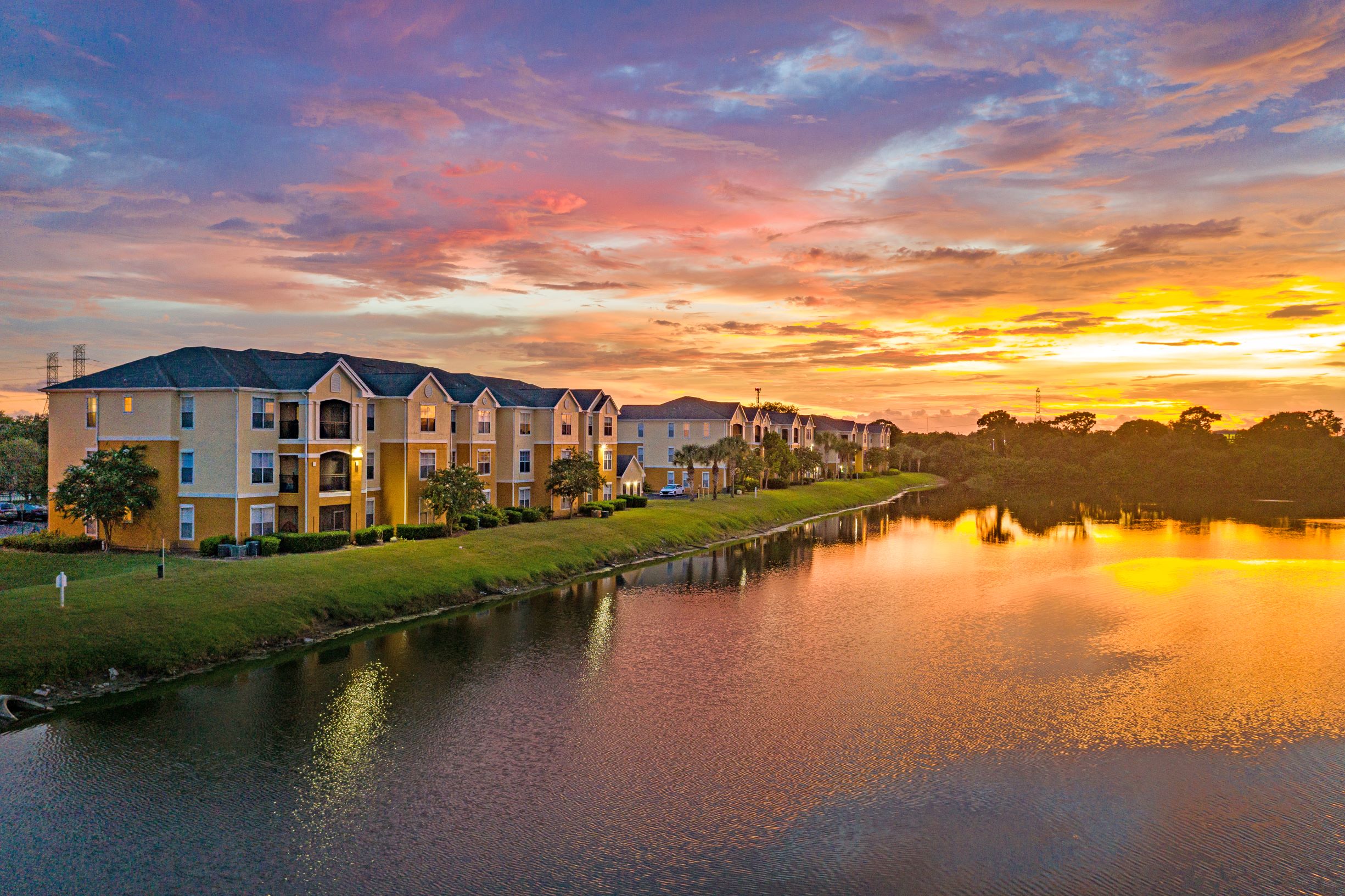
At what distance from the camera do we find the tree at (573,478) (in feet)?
220

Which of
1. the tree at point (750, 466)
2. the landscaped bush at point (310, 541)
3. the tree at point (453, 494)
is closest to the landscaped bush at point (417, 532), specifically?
the tree at point (453, 494)

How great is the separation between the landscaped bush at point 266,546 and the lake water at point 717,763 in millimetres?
9447

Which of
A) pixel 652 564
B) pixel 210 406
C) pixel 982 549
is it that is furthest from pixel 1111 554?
pixel 210 406

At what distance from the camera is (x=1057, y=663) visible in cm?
3406

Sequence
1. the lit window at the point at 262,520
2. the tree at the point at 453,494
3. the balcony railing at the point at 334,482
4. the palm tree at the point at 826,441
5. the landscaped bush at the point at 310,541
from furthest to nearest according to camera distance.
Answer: the palm tree at the point at 826,441 < the tree at the point at 453,494 < the balcony railing at the point at 334,482 < the lit window at the point at 262,520 < the landscaped bush at the point at 310,541

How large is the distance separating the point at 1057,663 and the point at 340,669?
2826cm

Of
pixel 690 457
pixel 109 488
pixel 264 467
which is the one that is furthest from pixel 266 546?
pixel 690 457

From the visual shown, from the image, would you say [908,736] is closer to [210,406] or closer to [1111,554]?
[210,406]

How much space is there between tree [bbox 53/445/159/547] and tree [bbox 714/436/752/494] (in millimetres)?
60741

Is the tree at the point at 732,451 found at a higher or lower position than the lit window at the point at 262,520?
higher

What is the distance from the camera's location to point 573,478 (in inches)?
2638

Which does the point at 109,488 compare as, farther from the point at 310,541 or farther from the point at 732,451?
the point at 732,451

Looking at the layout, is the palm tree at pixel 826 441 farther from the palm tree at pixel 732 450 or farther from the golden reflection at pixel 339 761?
Result: the golden reflection at pixel 339 761

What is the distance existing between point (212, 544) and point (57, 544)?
25.6ft
